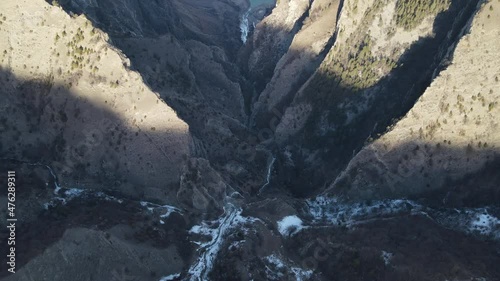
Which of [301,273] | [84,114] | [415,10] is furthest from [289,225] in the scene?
[415,10]

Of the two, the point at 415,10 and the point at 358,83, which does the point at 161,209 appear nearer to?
the point at 358,83

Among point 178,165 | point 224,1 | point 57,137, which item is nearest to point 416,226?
point 178,165

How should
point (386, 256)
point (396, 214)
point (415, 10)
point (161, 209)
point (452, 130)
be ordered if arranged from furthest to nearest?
point (415, 10)
point (161, 209)
point (396, 214)
point (452, 130)
point (386, 256)

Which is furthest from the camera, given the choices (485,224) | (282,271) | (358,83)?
(358,83)

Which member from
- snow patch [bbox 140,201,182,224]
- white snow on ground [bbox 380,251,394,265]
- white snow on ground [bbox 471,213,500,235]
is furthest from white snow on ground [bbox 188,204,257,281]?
white snow on ground [bbox 471,213,500,235]

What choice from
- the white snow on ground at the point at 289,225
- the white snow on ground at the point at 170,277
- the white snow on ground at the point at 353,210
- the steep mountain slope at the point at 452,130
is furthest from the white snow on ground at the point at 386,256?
the white snow on ground at the point at 170,277

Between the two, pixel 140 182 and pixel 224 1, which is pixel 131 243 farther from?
pixel 224 1
